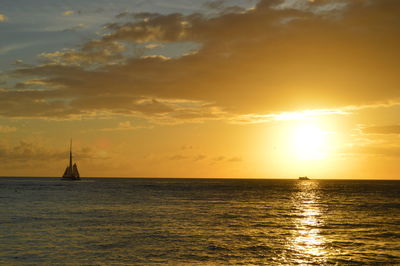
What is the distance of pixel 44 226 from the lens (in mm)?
52781

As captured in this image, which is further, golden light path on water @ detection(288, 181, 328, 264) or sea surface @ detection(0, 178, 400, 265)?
golden light path on water @ detection(288, 181, 328, 264)

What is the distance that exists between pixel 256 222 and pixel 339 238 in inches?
621

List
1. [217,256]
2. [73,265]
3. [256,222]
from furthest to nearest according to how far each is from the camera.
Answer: [256,222]
[217,256]
[73,265]

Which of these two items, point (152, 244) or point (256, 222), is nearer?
point (152, 244)

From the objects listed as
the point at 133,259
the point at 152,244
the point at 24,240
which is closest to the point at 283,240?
the point at 152,244

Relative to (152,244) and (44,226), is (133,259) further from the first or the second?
(44,226)

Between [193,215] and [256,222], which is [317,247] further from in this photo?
[193,215]

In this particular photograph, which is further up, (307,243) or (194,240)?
(194,240)

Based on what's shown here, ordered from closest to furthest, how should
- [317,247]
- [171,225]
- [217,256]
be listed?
1. [217,256]
2. [317,247]
3. [171,225]

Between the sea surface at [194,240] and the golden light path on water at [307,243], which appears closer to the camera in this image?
the sea surface at [194,240]

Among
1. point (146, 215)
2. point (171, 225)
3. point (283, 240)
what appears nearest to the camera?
point (283, 240)

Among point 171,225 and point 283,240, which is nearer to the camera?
point 283,240

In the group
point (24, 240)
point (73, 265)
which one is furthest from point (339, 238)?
point (24, 240)

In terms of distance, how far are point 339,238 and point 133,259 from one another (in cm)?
2525
